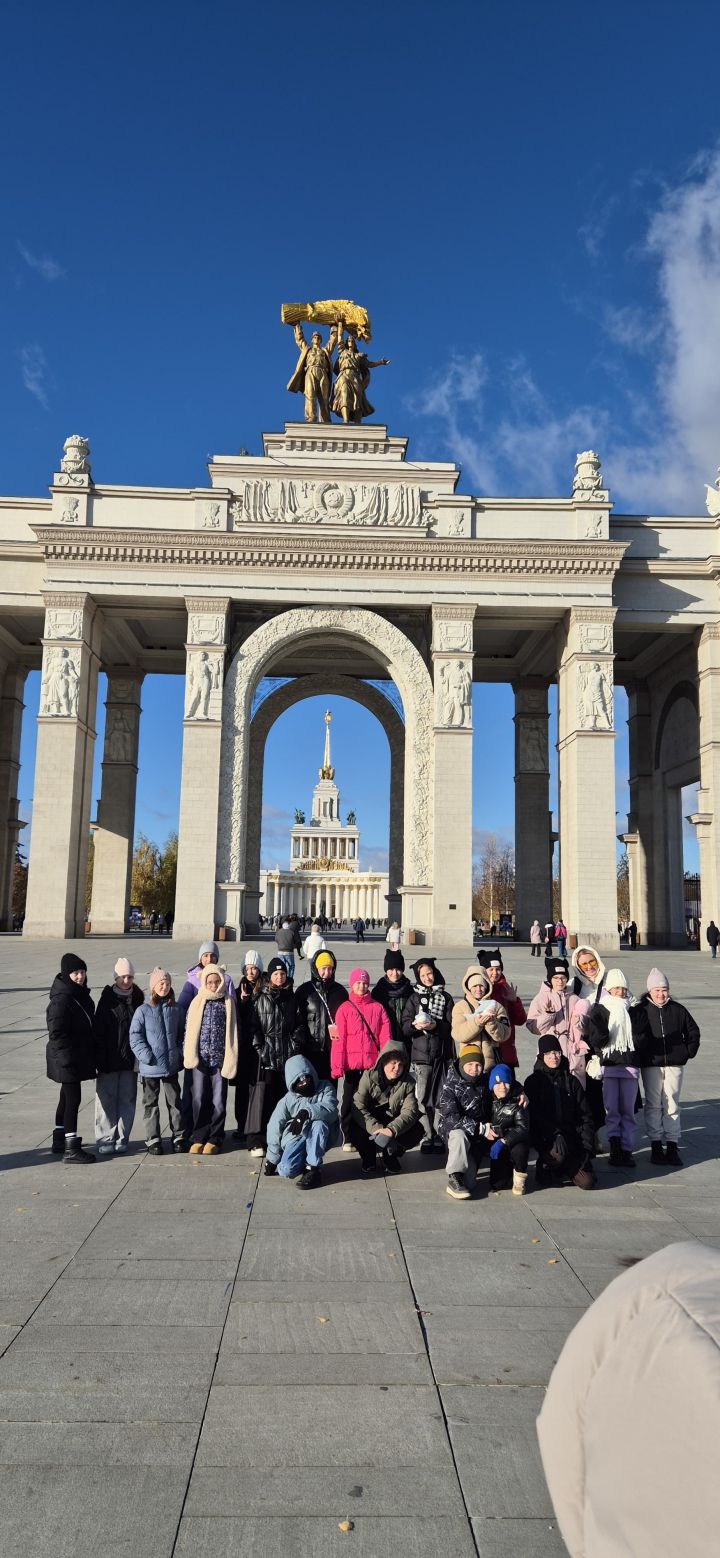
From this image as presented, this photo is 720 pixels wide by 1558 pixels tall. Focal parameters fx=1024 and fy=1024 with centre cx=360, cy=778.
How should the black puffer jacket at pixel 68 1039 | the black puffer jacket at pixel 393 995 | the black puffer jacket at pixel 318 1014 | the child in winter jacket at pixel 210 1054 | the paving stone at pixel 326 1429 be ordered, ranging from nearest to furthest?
1. the paving stone at pixel 326 1429
2. the black puffer jacket at pixel 68 1039
3. the child in winter jacket at pixel 210 1054
4. the black puffer jacket at pixel 318 1014
5. the black puffer jacket at pixel 393 995

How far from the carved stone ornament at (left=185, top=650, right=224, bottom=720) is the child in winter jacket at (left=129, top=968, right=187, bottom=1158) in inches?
921

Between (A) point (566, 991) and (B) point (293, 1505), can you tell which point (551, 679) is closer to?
(A) point (566, 991)

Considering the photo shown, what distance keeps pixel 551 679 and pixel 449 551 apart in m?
8.81

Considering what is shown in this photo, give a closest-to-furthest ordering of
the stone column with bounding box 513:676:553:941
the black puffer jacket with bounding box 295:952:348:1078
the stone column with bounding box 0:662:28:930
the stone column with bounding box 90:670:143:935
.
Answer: the black puffer jacket with bounding box 295:952:348:1078, the stone column with bounding box 90:670:143:935, the stone column with bounding box 513:676:553:941, the stone column with bounding box 0:662:28:930

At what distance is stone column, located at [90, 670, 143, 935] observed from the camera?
118 feet

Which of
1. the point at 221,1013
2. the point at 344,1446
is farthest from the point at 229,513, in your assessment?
the point at 344,1446

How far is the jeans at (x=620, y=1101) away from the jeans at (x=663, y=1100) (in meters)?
0.13

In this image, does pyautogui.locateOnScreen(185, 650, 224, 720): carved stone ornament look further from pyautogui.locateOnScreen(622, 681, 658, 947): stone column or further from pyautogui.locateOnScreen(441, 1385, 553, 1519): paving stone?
pyautogui.locateOnScreen(441, 1385, 553, 1519): paving stone

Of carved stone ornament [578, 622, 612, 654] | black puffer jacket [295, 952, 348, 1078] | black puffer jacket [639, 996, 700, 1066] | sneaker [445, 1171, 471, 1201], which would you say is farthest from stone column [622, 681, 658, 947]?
sneaker [445, 1171, 471, 1201]

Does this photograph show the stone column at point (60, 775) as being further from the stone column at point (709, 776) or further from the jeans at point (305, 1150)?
the jeans at point (305, 1150)

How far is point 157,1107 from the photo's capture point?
7.76m

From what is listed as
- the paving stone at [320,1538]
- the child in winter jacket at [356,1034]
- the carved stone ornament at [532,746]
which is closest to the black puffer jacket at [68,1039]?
the child in winter jacket at [356,1034]

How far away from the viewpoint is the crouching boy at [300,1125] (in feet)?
22.7

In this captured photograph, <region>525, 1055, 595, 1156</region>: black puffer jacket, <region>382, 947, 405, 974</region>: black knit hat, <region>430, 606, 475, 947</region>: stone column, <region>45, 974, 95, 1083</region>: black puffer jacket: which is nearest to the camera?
<region>525, 1055, 595, 1156</region>: black puffer jacket
